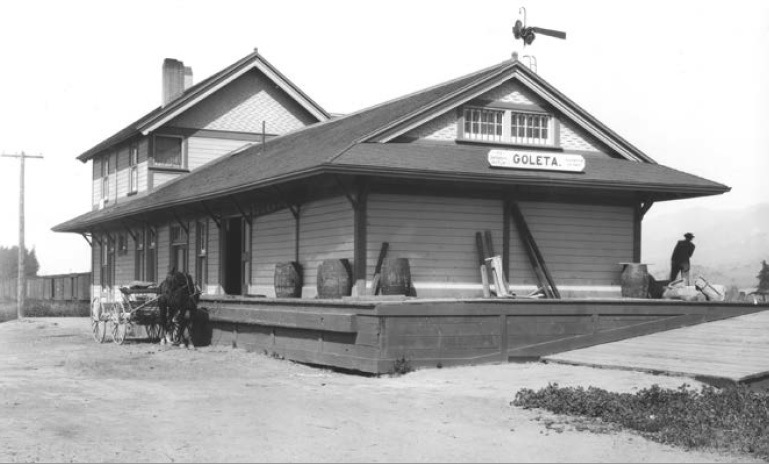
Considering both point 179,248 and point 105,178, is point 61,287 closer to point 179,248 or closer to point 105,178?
point 105,178

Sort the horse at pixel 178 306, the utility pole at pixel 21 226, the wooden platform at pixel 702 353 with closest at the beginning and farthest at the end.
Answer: the wooden platform at pixel 702 353, the horse at pixel 178 306, the utility pole at pixel 21 226

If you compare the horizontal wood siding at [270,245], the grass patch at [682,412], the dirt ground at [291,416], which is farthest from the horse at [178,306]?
the grass patch at [682,412]

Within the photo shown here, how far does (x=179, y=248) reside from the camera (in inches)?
1075

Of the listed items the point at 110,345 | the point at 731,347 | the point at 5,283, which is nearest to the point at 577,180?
the point at 731,347

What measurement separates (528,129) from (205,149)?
13.6 m

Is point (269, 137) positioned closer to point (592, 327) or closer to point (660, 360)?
point (592, 327)

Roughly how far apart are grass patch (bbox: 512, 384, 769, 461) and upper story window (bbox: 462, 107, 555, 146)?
8.90 meters

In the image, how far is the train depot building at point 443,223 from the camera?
15953 mm

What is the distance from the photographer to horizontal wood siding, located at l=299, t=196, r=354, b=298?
58.1 feet

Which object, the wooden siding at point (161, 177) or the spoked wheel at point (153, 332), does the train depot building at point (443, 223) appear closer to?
the spoked wheel at point (153, 332)

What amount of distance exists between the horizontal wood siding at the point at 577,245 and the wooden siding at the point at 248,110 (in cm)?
1448

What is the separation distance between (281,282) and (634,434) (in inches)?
433

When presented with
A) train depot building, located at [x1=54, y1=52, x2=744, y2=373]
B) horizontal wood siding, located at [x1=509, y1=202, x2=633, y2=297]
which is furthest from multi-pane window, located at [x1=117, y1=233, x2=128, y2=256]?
horizontal wood siding, located at [x1=509, y1=202, x2=633, y2=297]

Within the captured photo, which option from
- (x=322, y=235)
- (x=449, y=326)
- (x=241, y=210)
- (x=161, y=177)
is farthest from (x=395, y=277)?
(x=161, y=177)
